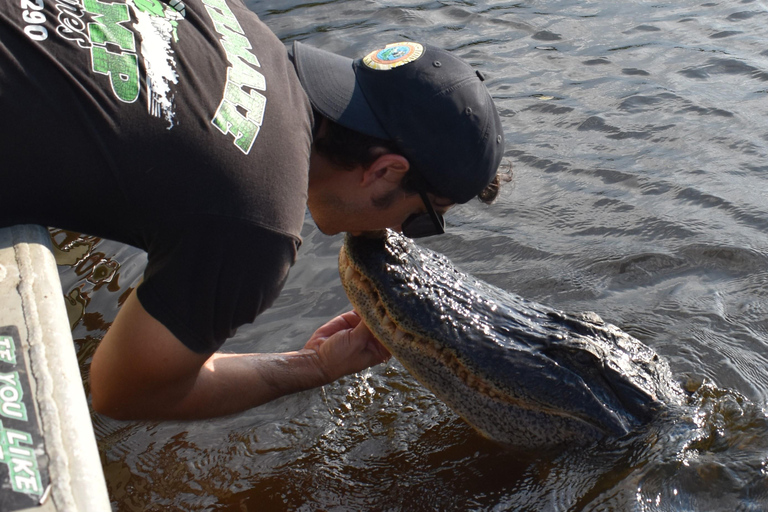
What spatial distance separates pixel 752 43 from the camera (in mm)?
6879

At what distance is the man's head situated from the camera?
92.7 inches

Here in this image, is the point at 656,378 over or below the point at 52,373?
below

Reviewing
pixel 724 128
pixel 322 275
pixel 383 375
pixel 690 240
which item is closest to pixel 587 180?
A: pixel 690 240

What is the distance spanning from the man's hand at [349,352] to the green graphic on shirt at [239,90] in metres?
1.21

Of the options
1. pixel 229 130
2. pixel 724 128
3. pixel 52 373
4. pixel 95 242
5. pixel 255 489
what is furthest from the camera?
pixel 724 128

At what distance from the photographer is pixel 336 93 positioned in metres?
2.38

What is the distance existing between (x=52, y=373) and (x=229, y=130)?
0.86 m

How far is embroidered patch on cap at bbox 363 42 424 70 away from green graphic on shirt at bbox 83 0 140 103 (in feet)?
2.78

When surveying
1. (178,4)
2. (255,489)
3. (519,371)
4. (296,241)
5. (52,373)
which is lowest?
(255,489)

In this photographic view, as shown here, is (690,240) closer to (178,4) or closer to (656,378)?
(656,378)

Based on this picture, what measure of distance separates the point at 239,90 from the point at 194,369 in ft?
2.89

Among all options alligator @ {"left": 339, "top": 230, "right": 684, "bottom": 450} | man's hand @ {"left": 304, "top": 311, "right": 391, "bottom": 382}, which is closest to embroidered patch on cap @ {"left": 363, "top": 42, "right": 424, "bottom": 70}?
alligator @ {"left": 339, "top": 230, "right": 684, "bottom": 450}

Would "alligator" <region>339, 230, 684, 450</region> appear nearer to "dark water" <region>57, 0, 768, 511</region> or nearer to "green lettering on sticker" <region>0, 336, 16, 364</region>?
"dark water" <region>57, 0, 768, 511</region>

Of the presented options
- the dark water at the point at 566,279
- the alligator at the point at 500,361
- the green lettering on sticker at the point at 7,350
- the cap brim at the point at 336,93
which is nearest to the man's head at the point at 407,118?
the cap brim at the point at 336,93
